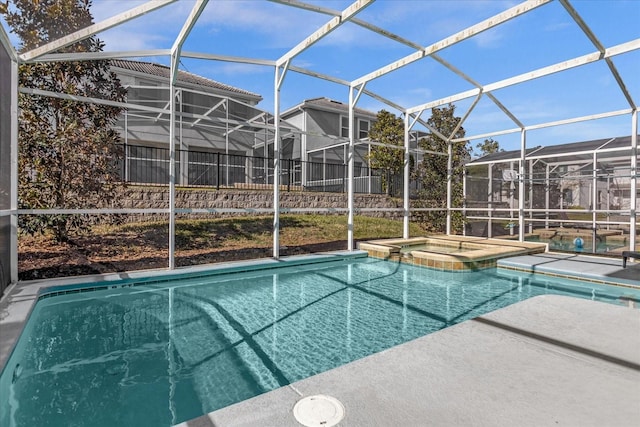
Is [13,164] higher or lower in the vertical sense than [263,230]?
higher

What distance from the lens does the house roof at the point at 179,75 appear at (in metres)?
13.2

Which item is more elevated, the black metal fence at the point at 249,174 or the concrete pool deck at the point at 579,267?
the black metal fence at the point at 249,174

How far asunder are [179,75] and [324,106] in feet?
21.7

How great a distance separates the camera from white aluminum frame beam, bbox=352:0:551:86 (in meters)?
5.02

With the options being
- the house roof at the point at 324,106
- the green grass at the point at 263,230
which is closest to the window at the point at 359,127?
the house roof at the point at 324,106

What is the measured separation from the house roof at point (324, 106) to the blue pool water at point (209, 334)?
11.3 metres

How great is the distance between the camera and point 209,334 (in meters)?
3.76

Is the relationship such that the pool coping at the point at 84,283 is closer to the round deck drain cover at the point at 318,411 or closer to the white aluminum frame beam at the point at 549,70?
the round deck drain cover at the point at 318,411

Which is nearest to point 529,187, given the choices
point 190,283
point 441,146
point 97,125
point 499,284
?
point 441,146

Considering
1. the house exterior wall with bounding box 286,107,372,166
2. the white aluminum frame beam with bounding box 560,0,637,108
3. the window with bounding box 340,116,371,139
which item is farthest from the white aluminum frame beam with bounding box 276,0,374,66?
the window with bounding box 340,116,371,139

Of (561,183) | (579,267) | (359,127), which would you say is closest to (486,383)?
(579,267)

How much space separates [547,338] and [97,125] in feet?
26.8

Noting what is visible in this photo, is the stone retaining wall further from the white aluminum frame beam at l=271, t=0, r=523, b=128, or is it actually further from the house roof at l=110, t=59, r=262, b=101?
the house roof at l=110, t=59, r=262, b=101

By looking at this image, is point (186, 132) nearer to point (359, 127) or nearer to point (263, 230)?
point (263, 230)
